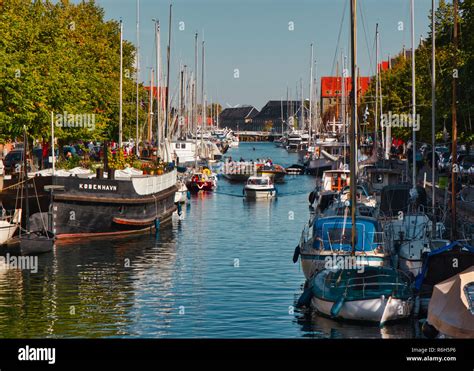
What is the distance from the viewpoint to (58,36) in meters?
62.1

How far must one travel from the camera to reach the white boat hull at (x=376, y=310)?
1072 inches

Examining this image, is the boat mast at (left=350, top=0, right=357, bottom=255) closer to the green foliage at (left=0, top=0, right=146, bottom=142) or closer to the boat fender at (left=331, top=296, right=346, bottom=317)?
the boat fender at (left=331, top=296, right=346, bottom=317)

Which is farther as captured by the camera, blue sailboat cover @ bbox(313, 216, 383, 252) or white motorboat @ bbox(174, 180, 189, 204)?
white motorboat @ bbox(174, 180, 189, 204)

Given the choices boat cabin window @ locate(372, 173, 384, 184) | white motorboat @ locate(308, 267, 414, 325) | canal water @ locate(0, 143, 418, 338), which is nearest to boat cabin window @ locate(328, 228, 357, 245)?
canal water @ locate(0, 143, 418, 338)

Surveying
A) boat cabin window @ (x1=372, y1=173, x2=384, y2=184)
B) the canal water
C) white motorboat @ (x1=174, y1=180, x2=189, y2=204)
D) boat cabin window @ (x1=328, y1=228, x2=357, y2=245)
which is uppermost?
boat cabin window @ (x1=372, y1=173, x2=384, y2=184)

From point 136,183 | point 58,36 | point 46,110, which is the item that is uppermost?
point 58,36

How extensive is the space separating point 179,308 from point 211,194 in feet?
175

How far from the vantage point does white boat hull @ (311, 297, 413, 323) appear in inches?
1072

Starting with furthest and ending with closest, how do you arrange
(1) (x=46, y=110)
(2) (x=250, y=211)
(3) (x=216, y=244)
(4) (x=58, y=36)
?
1. (2) (x=250, y=211)
2. (4) (x=58, y=36)
3. (1) (x=46, y=110)
4. (3) (x=216, y=244)

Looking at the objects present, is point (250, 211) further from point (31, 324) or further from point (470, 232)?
point (31, 324)

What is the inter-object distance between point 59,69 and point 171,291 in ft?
99.5

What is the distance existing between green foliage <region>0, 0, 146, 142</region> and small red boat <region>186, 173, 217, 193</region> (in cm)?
747

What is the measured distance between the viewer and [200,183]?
285 feet
